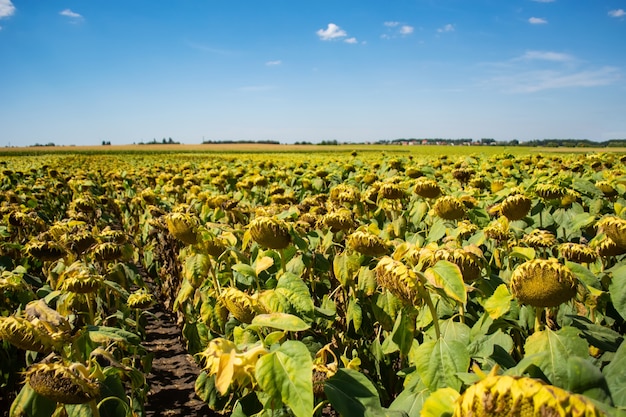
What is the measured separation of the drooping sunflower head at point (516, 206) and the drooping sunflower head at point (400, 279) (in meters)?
1.28

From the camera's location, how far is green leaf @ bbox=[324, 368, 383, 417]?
1.14 metres

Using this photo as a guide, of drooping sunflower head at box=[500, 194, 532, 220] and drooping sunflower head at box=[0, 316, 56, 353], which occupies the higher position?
drooping sunflower head at box=[500, 194, 532, 220]

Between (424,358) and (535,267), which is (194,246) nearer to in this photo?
(424,358)

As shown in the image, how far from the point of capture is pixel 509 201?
238cm

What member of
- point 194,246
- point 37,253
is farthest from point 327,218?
point 37,253

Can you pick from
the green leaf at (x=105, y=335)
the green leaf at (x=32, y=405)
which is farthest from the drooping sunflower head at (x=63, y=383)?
the green leaf at (x=105, y=335)

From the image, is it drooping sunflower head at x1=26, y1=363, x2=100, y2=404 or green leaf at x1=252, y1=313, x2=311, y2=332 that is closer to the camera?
green leaf at x1=252, y1=313, x2=311, y2=332

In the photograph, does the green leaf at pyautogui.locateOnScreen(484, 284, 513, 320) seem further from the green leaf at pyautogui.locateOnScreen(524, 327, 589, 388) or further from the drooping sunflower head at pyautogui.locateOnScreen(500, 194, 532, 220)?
the drooping sunflower head at pyautogui.locateOnScreen(500, 194, 532, 220)

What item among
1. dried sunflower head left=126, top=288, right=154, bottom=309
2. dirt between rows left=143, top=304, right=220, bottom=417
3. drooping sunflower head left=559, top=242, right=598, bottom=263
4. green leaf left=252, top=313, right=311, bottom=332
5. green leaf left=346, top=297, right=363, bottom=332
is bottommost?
dirt between rows left=143, top=304, right=220, bottom=417

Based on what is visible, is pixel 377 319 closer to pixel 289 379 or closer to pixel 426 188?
pixel 426 188

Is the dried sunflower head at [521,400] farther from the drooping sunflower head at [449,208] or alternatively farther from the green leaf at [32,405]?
the drooping sunflower head at [449,208]

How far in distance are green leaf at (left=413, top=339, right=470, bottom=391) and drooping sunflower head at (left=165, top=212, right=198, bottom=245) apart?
4.69 feet

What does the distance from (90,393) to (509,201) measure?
→ 2115mm

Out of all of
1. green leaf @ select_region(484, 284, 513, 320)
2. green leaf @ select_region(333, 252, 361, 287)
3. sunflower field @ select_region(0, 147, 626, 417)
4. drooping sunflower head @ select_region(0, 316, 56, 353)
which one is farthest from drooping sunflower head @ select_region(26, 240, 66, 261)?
green leaf @ select_region(484, 284, 513, 320)
